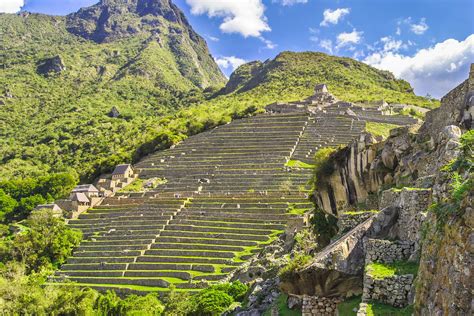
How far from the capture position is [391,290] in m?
7.01

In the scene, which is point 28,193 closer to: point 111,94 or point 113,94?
point 111,94

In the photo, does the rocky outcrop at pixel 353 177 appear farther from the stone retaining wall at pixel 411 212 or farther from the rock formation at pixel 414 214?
the stone retaining wall at pixel 411 212

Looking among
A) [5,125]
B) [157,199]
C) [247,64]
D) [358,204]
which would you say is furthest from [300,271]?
[247,64]

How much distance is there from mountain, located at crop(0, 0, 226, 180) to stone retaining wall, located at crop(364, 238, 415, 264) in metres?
60.3

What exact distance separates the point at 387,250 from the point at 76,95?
134301 mm

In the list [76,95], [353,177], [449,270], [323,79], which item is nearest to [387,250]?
[449,270]

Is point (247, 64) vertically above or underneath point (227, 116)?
above

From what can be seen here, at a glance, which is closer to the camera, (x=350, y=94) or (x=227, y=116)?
(x=227, y=116)

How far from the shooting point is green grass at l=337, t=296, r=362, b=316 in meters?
7.96

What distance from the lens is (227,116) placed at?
7438cm

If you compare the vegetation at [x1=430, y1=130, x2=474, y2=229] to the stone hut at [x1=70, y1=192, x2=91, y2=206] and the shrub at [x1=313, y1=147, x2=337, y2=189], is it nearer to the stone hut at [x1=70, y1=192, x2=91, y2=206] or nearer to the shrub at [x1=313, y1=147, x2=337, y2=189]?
the shrub at [x1=313, y1=147, x2=337, y2=189]

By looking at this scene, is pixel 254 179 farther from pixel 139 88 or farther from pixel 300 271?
pixel 139 88

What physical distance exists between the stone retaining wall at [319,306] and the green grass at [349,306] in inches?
20.7

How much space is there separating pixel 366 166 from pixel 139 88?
13270 cm
